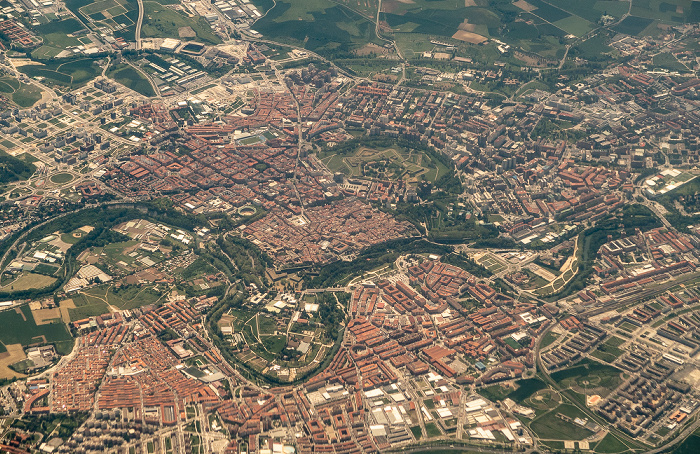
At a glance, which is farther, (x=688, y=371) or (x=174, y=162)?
(x=174, y=162)

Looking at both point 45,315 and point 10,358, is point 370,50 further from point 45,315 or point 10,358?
point 10,358

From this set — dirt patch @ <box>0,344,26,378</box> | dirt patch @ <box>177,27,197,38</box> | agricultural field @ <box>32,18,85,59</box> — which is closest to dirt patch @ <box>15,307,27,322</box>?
dirt patch @ <box>0,344,26,378</box>

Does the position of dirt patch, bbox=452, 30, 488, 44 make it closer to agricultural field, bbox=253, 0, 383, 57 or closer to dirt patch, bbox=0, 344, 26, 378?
agricultural field, bbox=253, 0, 383, 57

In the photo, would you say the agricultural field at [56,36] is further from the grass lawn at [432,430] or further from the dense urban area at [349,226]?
the grass lawn at [432,430]

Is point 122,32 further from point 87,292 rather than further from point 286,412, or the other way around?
point 286,412

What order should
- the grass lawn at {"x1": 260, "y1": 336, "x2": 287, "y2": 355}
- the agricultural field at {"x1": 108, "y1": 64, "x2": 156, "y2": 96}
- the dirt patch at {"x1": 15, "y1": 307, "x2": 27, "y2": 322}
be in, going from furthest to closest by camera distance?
the agricultural field at {"x1": 108, "y1": 64, "x2": 156, "y2": 96}
the dirt patch at {"x1": 15, "y1": 307, "x2": 27, "y2": 322}
the grass lawn at {"x1": 260, "y1": 336, "x2": 287, "y2": 355}

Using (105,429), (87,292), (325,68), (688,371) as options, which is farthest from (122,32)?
(688,371)
